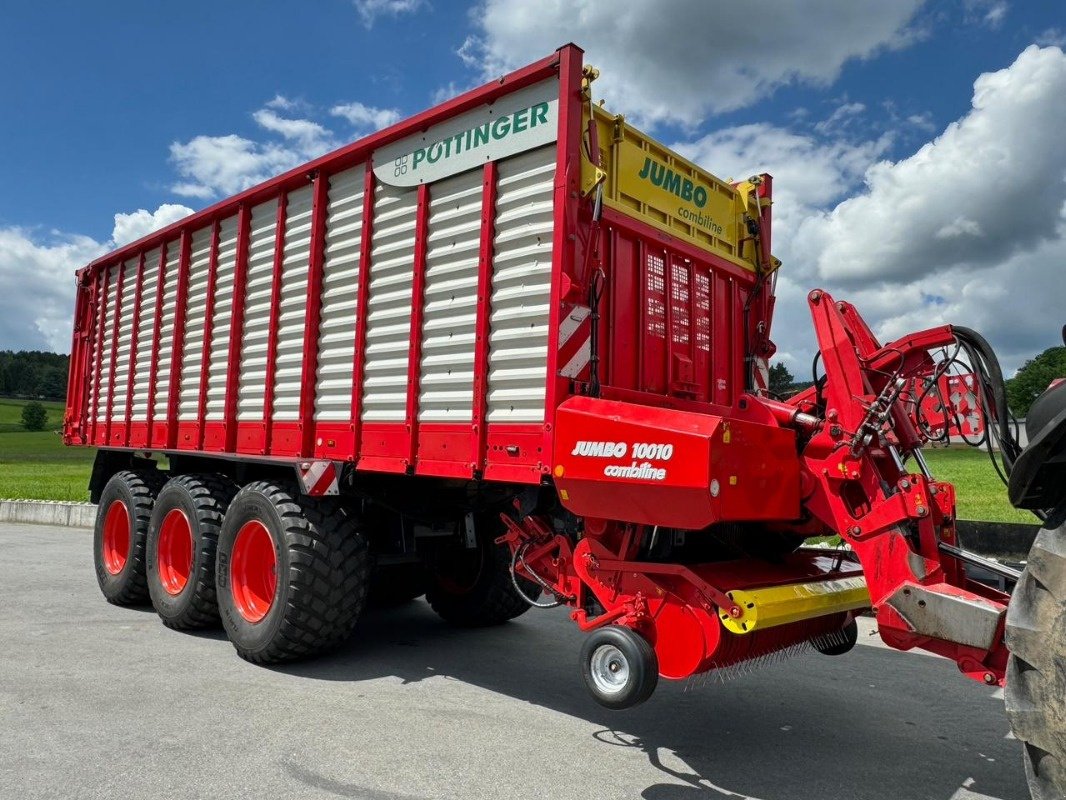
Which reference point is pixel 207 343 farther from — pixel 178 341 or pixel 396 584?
pixel 396 584

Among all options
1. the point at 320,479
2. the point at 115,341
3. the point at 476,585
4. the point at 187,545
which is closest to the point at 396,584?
the point at 476,585

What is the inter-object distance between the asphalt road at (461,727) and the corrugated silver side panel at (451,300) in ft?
5.85

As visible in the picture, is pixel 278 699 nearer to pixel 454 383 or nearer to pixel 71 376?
pixel 454 383

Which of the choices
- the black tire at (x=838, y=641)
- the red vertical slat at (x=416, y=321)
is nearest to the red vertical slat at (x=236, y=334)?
the red vertical slat at (x=416, y=321)

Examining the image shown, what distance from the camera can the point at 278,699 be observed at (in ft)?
15.9

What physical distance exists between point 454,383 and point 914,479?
8.06 feet

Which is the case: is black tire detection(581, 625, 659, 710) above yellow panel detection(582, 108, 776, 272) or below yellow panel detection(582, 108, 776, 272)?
below

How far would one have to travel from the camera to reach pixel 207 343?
272 inches

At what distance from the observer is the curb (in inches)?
629

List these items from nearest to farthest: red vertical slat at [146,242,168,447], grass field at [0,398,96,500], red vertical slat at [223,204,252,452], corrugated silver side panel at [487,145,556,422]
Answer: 1. corrugated silver side panel at [487,145,556,422]
2. red vertical slat at [223,204,252,452]
3. red vertical slat at [146,242,168,447]
4. grass field at [0,398,96,500]

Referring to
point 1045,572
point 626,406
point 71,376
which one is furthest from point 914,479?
point 71,376

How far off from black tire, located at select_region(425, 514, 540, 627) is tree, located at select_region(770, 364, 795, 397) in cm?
243

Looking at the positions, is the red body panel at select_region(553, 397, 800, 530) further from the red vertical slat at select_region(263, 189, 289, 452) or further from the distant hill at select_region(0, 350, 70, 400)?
the distant hill at select_region(0, 350, 70, 400)

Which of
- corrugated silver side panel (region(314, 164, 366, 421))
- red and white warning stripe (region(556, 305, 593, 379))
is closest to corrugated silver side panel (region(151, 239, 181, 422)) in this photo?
corrugated silver side panel (region(314, 164, 366, 421))
